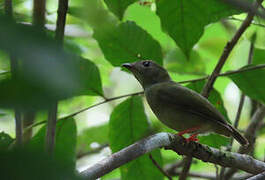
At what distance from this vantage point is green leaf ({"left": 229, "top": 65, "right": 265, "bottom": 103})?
150 inches

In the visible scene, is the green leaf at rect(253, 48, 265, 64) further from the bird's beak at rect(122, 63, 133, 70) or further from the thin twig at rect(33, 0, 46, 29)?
the thin twig at rect(33, 0, 46, 29)

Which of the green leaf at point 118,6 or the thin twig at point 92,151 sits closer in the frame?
the green leaf at point 118,6

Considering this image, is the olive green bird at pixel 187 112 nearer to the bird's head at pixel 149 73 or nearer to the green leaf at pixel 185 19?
the bird's head at pixel 149 73

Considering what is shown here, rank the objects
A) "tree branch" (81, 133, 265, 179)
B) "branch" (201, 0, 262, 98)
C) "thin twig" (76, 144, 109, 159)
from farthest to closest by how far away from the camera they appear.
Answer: "thin twig" (76, 144, 109, 159) → "branch" (201, 0, 262, 98) → "tree branch" (81, 133, 265, 179)

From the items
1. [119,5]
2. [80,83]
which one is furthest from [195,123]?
[80,83]

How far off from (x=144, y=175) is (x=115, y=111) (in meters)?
0.68

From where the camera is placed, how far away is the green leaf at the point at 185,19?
323 centimetres

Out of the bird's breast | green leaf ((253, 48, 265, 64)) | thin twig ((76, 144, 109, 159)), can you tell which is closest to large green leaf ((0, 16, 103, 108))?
the bird's breast

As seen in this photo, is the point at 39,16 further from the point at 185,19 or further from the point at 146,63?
the point at 146,63

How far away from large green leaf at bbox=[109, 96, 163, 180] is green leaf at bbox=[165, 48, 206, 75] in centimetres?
111

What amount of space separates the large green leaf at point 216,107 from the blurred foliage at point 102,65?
0.01m

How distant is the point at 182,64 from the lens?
4.73m

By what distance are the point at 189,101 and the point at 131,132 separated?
2.13 ft

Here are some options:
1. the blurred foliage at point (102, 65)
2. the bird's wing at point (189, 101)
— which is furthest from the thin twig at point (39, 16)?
the bird's wing at point (189, 101)
